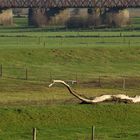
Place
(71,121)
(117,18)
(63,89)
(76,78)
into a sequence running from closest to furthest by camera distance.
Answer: (71,121)
(63,89)
(76,78)
(117,18)

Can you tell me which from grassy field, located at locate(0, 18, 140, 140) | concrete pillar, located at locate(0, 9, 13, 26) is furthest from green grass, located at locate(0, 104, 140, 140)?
concrete pillar, located at locate(0, 9, 13, 26)

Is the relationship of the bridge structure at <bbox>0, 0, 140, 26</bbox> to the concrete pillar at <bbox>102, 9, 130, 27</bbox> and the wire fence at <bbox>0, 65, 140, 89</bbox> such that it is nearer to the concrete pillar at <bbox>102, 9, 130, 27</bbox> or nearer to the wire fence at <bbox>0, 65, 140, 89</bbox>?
the concrete pillar at <bbox>102, 9, 130, 27</bbox>

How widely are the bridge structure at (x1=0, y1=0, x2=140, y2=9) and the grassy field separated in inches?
2693

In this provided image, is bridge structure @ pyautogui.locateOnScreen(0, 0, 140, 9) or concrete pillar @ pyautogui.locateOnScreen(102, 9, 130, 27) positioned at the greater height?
bridge structure @ pyautogui.locateOnScreen(0, 0, 140, 9)

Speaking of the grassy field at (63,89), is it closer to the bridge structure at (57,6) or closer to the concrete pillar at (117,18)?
the concrete pillar at (117,18)

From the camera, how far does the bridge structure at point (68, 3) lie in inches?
7377

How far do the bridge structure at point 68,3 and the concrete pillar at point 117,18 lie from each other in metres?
1.70

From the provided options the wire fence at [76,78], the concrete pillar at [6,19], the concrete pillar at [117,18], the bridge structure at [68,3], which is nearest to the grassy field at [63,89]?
the wire fence at [76,78]

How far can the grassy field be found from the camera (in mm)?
41031

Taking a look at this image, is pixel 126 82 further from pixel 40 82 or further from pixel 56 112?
pixel 56 112

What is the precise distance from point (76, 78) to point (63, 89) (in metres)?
7.98

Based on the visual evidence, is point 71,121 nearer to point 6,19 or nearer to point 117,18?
point 117,18

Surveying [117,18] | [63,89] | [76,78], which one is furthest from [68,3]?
[63,89]

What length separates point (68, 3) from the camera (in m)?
192
